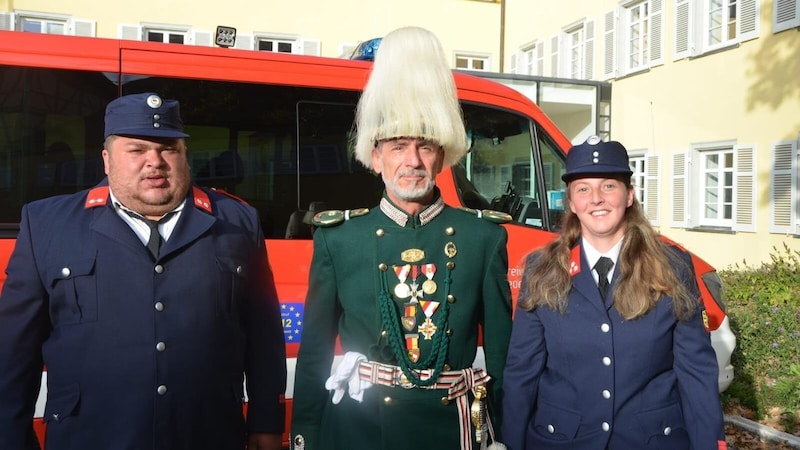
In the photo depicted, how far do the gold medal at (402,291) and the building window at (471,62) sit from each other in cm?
1880

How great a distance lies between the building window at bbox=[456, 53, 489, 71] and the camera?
2066 centimetres

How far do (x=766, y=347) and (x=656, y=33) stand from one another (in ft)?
34.1

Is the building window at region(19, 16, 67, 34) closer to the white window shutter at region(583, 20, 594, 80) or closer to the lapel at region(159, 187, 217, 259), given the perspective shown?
the white window shutter at region(583, 20, 594, 80)

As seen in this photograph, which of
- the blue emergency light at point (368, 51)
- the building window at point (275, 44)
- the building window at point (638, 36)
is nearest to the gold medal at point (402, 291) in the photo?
the blue emergency light at point (368, 51)

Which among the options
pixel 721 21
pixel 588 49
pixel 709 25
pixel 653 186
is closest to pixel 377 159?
pixel 721 21

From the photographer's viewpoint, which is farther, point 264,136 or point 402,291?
point 264,136

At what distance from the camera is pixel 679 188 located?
14.7 metres

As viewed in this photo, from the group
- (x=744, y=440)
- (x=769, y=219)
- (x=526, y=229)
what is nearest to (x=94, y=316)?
(x=526, y=229)

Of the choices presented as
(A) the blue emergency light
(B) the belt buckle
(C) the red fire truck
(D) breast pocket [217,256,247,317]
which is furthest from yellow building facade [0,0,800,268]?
(D) breast pocket [217,256,247,317]

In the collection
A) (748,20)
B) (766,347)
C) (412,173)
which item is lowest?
(766,347)

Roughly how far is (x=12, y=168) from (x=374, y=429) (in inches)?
93.9

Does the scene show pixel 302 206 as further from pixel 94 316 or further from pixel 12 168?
pixel 94 316

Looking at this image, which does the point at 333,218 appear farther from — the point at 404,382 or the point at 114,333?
the point at 114,333

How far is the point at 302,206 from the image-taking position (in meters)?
4.01
